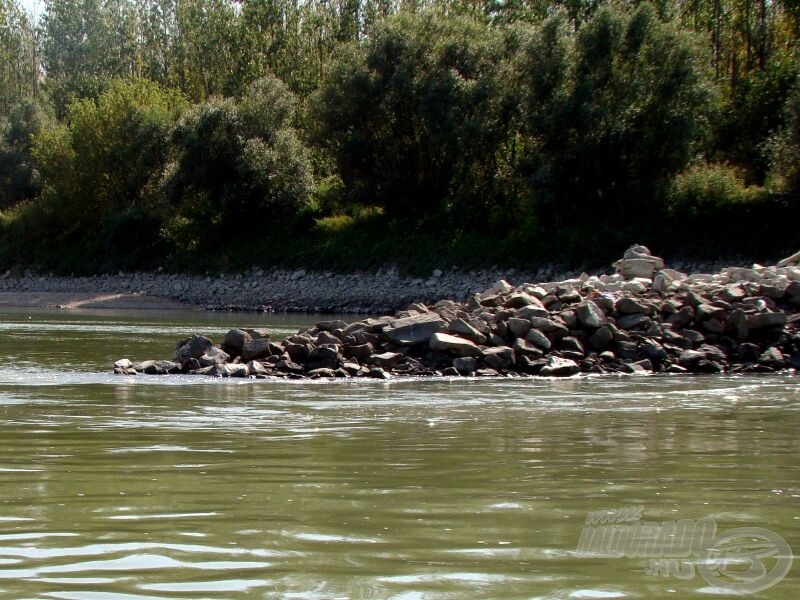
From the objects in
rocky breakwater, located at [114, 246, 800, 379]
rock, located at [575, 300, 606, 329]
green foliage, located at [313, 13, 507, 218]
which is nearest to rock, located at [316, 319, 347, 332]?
rocky breakwater, located at [114, 246, 800, 379]

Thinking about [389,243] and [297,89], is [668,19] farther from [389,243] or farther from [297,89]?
[297,89]

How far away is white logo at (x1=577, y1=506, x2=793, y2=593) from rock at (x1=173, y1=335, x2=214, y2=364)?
13392 mm

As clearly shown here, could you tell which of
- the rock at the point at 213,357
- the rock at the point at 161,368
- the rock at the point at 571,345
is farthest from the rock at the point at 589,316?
the rock at the point at 161,368

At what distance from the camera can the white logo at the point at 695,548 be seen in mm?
5682

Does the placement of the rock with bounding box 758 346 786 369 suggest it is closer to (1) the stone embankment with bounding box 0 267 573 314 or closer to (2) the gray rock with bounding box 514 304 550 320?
(2) the gray rock with bounding box 514 304 550 320

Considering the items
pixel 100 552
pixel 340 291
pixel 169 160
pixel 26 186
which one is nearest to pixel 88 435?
pixel 100 552

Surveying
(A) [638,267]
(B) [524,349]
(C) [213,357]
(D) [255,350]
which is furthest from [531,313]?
(A) [638,267]

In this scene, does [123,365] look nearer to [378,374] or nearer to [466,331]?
[378,374]

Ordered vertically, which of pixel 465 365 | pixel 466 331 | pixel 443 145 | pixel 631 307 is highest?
pixel 443 145

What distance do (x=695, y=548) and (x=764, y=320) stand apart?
16303 mm

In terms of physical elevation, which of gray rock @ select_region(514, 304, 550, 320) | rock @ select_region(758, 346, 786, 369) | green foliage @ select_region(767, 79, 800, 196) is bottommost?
rock @ select_region(758, 346, 786, 369)

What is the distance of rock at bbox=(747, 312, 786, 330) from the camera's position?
70.9ft

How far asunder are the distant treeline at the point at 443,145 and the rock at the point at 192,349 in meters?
30.1

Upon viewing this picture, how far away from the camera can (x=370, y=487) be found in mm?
8164
